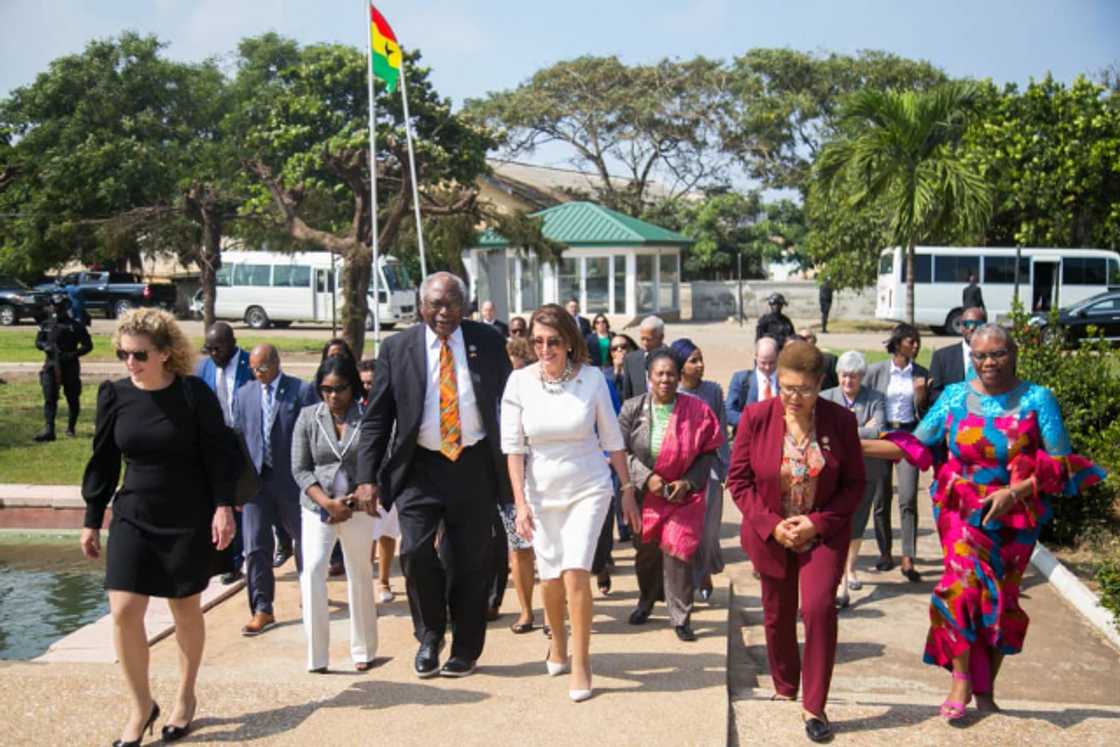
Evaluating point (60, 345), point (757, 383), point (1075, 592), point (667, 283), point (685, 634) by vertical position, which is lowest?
point (1075, 592)

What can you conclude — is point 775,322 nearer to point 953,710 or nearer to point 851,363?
point 851,363

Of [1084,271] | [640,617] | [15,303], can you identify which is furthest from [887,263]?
[15,303]

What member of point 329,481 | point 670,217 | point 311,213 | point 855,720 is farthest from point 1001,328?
point 670,217

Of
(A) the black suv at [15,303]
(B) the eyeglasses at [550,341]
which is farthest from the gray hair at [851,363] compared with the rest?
(A) the black suv at [15,303]

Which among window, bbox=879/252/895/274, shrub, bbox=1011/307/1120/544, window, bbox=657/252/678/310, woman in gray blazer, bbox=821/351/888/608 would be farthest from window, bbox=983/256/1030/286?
woman in gray blazer, bbox=821/351/888/608

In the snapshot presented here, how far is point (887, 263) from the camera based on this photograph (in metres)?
31.9

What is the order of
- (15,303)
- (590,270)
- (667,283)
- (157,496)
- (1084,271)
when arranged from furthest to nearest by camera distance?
(667,283), (590,270), (15,303), (1084,271), (157,496)

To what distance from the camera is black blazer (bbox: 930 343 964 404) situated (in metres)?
8.75

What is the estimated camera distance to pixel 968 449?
16.9 ft

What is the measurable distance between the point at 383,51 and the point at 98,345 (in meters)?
12.9

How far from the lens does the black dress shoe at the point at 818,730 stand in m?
4.79

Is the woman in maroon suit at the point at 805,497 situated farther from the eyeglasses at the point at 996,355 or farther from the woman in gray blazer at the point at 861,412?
the woman in gray blazer at the point at 861,412

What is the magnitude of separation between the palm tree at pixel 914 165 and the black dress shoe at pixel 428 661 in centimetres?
1496

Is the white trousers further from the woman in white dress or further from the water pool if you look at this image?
the water pool
